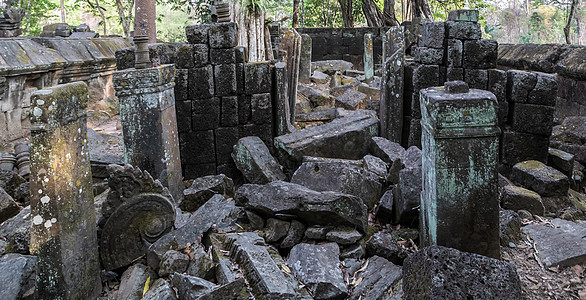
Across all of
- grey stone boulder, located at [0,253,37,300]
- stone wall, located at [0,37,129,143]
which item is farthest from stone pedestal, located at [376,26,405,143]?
stone wall, located at [0,37,129,143]

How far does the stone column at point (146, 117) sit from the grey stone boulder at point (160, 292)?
1.83 m

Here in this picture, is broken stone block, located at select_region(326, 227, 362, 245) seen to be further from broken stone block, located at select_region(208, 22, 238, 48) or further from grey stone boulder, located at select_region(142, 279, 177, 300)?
broken stone block, located at select_region(208, 22, 238, 48)

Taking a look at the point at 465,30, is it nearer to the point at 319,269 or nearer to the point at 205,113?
the point at 205,113

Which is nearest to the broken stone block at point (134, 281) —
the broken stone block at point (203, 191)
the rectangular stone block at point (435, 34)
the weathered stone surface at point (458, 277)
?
the broken stone block at point (203, 191)

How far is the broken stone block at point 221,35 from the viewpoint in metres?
5.77

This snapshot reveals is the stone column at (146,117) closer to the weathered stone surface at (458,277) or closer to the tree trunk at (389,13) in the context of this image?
the weathered stone surface at (458,277)

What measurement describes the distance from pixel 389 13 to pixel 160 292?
57.2 ft

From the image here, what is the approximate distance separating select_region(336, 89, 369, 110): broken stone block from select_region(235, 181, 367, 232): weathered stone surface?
5358 millimetres

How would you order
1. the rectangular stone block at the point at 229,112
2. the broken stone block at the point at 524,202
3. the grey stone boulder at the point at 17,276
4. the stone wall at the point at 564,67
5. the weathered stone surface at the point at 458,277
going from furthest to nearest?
the stone wall at the point at 564,67 < the rectangular stone block at the point at 229,112 < the broken stone block at the point at 524,202 < the grey stone boulder at the point at 17,276 < the weathered stone surface at the point at 458,277

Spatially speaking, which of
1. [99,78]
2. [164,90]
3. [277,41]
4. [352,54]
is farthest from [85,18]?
[164,90]

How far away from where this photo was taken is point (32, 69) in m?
7.54

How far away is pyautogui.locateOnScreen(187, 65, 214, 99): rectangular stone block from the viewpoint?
5836 mm

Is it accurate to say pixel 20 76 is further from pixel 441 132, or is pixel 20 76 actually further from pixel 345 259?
pixel 441 132

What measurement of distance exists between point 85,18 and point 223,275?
45.2 meters
